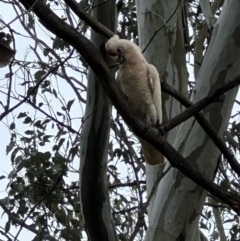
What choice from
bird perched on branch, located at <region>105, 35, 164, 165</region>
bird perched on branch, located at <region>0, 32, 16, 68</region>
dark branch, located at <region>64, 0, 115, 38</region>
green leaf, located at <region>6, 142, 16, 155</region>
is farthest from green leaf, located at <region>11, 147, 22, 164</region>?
bird perched on branch, located at <region>0, 32, 16, 68</region>

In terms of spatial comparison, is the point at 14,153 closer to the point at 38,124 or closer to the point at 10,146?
the point at 10,146

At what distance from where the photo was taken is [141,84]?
88.8 inches

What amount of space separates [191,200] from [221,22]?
77cm

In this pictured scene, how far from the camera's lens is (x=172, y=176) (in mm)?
2234

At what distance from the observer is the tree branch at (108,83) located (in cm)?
155

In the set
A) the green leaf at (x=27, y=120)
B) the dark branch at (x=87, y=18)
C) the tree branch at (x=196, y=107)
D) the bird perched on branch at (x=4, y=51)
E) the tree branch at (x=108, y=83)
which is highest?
the green leaf at (x=27, y=120)

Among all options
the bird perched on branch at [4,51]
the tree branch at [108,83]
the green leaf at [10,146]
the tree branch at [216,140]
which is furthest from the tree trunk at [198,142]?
the green leaf at [10,146]

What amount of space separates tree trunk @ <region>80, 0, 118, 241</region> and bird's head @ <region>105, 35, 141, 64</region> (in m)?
0.14

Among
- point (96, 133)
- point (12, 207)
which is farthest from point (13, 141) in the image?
point (96, 133)

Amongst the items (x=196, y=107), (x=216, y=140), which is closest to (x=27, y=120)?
(x=216, y=140)

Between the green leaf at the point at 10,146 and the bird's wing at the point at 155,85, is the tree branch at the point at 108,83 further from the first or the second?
the green leaf at the point at 10,146

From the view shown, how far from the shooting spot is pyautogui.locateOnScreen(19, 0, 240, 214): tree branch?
1.55m

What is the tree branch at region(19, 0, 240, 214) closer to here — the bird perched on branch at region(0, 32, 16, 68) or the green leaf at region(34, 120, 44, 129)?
the bird perched on branch at region(0, 32, 16, 68)

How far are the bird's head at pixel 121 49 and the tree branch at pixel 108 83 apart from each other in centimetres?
45
